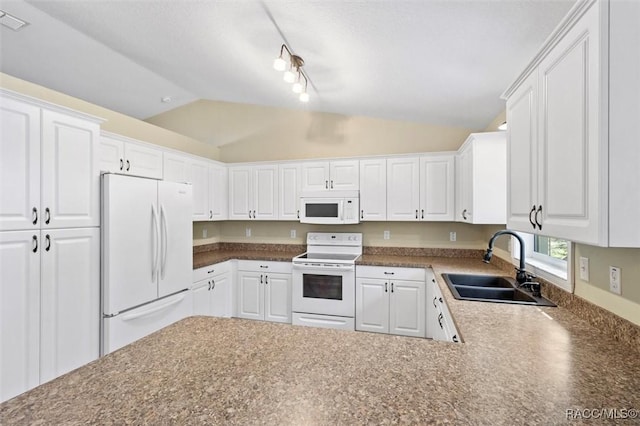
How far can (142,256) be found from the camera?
237 cm

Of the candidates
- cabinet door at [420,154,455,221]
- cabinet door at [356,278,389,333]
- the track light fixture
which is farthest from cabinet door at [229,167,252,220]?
cabinet door at [420,154,455,221]

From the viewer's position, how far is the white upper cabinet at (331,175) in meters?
3.58

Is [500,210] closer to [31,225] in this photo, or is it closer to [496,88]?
[496,88]

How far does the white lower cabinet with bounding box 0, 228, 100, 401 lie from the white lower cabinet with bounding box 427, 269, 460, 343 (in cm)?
241

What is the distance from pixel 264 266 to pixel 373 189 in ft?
5.39

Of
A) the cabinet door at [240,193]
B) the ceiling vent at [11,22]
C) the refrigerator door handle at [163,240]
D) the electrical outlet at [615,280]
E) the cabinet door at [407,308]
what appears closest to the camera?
the electrical outlet at [615,280]

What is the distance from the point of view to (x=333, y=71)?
256 cm

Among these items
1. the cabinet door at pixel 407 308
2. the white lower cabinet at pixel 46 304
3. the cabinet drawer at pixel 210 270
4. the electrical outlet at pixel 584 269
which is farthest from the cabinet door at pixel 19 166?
the electrical outlet at pixel 584 269

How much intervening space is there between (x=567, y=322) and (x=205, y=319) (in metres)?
1.76

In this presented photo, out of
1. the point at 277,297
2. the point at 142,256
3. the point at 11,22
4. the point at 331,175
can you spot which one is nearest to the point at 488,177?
the point at 331,175

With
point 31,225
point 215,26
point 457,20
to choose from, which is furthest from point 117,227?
point 457,20

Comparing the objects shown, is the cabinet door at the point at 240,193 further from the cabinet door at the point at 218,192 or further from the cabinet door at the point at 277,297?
the cabinet door at the point at 277,297

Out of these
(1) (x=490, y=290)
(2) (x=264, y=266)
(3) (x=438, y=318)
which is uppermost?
(1) (x=490, y=290)

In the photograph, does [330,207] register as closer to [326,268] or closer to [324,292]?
[326,268]
